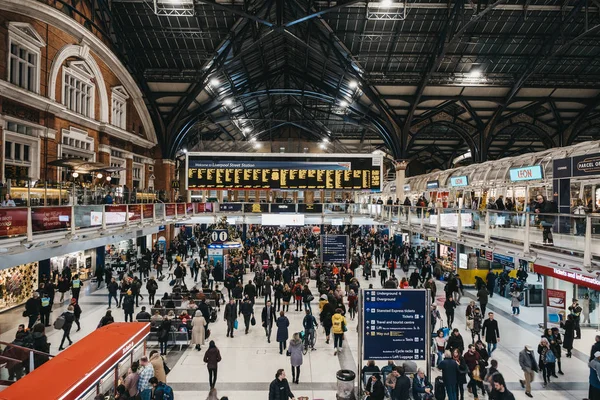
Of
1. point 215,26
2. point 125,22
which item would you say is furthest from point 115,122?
point 215,26

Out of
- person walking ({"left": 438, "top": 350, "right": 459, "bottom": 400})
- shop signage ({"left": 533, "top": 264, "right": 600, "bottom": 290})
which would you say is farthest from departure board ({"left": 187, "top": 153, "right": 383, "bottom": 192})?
person walking ({"left": 438, "top": 350, "right": 459, "bottom": 400})

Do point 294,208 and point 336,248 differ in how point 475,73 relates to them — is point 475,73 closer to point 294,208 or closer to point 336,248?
point 294,208

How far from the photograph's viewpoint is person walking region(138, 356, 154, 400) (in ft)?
26.1

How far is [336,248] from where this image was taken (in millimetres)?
20016

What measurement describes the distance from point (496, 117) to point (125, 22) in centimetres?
2787

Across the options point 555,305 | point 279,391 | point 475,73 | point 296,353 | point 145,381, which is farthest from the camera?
point 475,73

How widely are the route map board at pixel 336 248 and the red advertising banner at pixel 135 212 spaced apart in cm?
906

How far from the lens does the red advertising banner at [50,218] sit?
29.8 ft

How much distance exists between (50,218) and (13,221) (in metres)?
1.35

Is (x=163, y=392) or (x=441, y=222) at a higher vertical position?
(x=441, y=222)

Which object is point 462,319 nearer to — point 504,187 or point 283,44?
point 504,187

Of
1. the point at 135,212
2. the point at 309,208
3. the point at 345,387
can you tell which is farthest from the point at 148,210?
the point at 345,387

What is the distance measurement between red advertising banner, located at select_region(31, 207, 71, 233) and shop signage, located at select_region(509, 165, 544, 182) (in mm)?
17382

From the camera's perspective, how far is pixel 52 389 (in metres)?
A: 6.00
